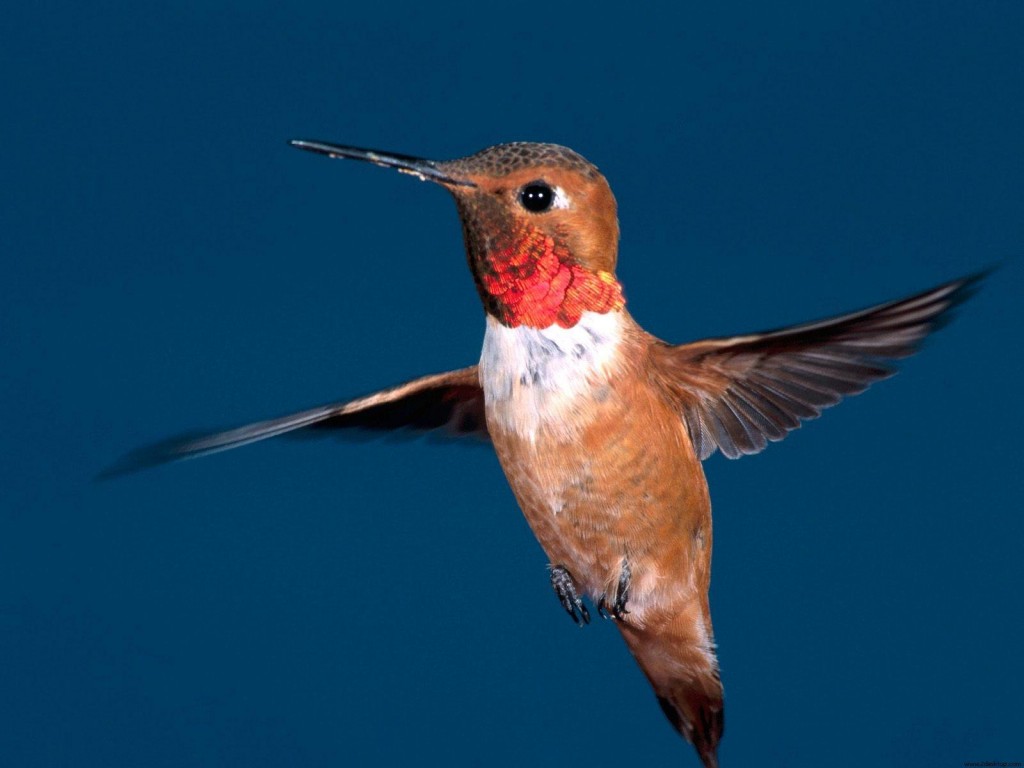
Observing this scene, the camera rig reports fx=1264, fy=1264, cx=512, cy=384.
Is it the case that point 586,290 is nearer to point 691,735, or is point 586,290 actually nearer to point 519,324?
point 519,324

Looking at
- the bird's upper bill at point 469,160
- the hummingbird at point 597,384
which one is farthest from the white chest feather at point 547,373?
the bird's upper bill at point 469,160

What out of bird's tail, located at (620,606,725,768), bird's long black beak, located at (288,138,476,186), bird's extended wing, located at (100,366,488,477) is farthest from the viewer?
bird's tail, located at (620,606,725,768)

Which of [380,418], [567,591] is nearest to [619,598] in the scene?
[567,591]

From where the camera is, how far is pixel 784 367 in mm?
1046

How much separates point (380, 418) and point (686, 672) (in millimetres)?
381

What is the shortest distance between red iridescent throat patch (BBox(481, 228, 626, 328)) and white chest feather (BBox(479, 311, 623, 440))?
0.01m

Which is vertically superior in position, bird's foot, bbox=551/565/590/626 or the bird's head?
the bird's head

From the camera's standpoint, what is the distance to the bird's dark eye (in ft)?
3.12

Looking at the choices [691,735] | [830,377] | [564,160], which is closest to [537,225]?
[564,160]

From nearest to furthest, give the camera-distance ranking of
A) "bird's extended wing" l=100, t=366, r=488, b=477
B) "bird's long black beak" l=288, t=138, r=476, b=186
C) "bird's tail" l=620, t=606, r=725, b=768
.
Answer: "bird's long black beak" l=288, t=138, r=476, b=186 < "bird's extended wing" l=100, t=366, r=488, b=477 < "bird's tail" l=620, t=606, r=725, b=768

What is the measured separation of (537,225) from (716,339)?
0.16 m

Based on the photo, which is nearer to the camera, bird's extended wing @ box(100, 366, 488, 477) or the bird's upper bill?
the bird's upper bill

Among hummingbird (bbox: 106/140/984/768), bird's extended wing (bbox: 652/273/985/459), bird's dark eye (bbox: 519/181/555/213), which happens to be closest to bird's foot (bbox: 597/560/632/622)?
hummingbird (bbox: 106/140/984/768)

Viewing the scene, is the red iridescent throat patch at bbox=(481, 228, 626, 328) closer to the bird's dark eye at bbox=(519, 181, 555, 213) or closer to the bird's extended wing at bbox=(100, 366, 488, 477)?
the bird's dark eye at bbox=(519, 181, 555, 213)
